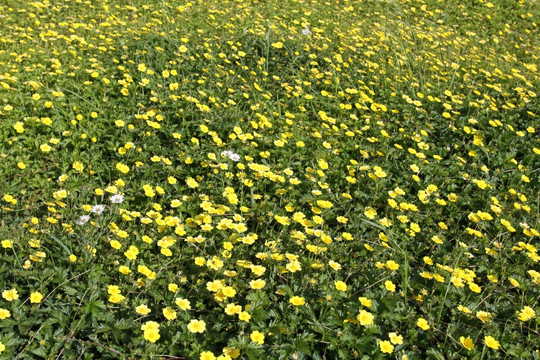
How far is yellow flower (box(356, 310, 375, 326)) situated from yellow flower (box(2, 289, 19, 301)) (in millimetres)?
1599

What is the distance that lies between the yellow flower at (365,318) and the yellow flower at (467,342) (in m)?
0.44

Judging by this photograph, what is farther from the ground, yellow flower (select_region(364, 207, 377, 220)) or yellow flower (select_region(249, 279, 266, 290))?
yellow flower (select_region(249, 279, 266, 290))

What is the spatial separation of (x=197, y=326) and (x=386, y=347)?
876 mm

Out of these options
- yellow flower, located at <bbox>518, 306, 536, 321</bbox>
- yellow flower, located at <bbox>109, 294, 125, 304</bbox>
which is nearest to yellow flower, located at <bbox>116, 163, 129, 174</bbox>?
yellow flower, located at <bbox>109, 294, 125, 304</bbox>

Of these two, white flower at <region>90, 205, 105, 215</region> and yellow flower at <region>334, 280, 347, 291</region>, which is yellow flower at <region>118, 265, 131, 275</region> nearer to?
white flower at <region>90, 205, 105, 215</region>

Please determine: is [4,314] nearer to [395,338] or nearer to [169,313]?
[169,313]

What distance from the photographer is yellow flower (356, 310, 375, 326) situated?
229 centimetres

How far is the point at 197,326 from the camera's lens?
223 centimetres

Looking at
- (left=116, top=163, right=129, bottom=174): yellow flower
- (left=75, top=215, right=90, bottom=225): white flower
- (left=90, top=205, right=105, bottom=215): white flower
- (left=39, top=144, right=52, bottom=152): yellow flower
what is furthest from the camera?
(left=39, top=144, right=52, bottom=152): yellow flower

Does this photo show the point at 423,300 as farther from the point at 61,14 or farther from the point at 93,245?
the point at 61,14

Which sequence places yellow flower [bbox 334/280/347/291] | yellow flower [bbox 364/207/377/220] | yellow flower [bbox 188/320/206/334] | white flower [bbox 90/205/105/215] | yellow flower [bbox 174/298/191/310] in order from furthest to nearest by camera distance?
yellow flower [bbox 364/207/377/220] < white flower [bbox 90/205/105/215] < yellow flower [bbox 334/280/347/291] < yellow flower [bbox 174/298/191/310] < yellow flower [bbox 188/320/206/334]

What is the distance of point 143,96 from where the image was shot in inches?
162

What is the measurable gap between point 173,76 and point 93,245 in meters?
2.34

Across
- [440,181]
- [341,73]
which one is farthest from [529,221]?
[341,73]
